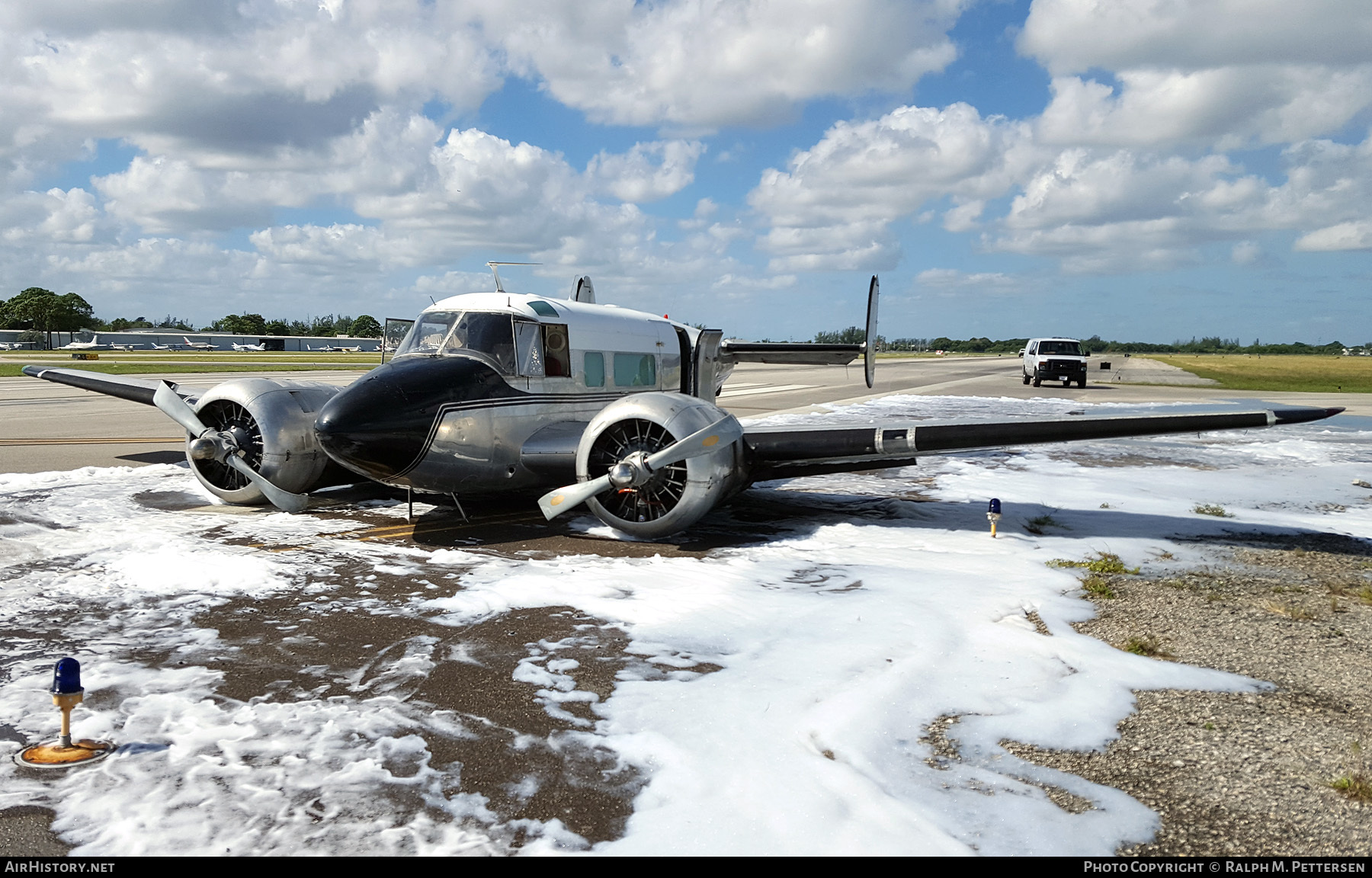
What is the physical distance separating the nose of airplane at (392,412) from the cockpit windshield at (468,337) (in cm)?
42

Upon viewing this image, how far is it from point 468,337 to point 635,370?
2.94 m

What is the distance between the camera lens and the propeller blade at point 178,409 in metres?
11.9

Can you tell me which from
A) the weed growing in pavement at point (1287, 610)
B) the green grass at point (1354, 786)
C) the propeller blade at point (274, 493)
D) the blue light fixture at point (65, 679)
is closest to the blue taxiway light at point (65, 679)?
the blue light fixture at point (65, 679)

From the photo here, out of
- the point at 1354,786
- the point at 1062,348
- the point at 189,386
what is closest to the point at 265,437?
the point at 1354,786

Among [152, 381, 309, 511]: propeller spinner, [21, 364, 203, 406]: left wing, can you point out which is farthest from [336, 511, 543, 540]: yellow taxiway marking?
[21, 364, 203, 406]: left wing

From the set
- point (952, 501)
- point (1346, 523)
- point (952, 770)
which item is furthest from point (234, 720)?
point (1346, 523)

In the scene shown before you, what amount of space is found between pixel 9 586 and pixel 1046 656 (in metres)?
9.27

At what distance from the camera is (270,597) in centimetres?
791

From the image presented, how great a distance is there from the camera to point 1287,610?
784 centimetres

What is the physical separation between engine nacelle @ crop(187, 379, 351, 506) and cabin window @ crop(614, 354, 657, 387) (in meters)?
4.11

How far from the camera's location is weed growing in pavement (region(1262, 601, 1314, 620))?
25.1ft

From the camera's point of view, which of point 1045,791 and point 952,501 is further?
point 952,501

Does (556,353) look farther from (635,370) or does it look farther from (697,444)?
A: (697,444)
